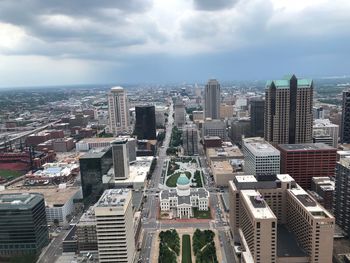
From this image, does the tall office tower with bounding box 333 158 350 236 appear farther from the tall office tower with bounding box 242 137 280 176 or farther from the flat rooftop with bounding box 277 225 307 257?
the tall office tower with bounding box 242 137 280 176

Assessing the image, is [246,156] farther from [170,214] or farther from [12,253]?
[12,253]

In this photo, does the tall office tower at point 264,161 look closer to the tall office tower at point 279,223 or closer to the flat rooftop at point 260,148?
the flat rooftop at point 260,148

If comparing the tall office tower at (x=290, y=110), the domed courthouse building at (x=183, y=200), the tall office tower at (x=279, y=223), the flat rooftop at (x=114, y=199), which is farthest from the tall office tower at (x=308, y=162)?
the flat rooftop at (x=114, y=199)

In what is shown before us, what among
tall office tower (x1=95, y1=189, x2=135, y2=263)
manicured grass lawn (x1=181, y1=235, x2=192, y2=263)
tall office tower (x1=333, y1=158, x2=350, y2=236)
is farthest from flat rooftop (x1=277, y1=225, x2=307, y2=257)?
tall office tower (x1=95, y1=189, x2=135, y2=263)

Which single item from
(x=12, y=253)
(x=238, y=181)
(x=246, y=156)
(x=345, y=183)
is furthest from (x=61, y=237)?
(x=345, y=183)

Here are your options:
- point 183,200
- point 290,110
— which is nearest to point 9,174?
point 183,200
